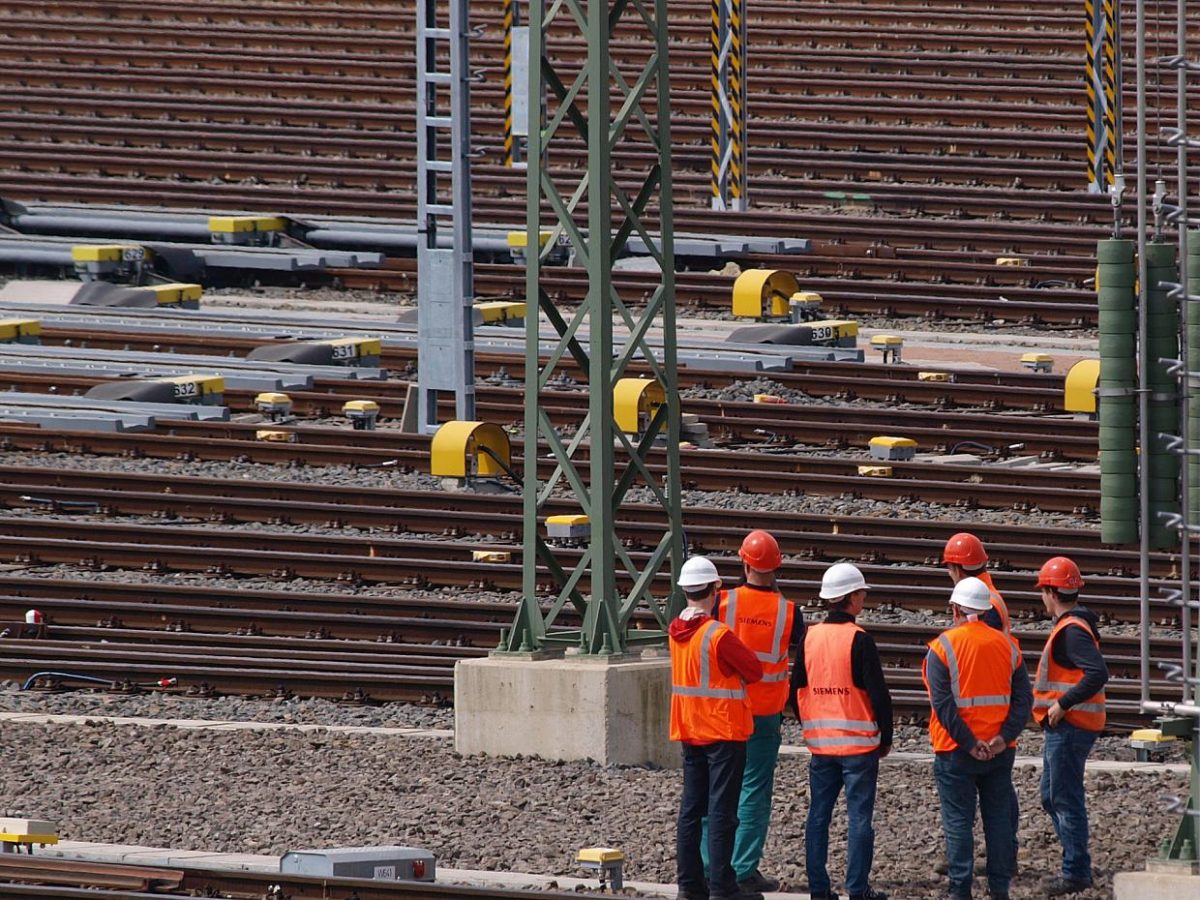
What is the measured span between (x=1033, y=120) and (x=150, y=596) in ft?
69.8

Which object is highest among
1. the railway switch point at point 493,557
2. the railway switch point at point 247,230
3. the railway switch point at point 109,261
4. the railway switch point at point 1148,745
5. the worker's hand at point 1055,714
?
the railway switch point at point 247,230

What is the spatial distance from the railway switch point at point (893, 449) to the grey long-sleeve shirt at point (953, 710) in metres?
10.7

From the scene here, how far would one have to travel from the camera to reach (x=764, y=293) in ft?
92.6

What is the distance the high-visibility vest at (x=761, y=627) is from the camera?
11.3 m

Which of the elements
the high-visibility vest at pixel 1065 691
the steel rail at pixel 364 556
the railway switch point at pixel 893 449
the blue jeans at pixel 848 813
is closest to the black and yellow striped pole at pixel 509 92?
the railway switch point at pixel 893 449

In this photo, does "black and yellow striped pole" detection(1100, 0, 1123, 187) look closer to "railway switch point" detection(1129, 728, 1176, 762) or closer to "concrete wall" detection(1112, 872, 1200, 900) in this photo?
→ "railway switch point" detection(1129, 728, 1176, 762)

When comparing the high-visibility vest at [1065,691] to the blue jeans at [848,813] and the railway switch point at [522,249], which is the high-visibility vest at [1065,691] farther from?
the railway switch point at [522,249]

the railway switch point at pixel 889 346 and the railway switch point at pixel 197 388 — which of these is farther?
the railway switch point at pixel 889 346

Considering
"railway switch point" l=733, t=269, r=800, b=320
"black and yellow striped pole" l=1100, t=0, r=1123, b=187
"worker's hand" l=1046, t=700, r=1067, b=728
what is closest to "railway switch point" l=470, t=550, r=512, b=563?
"worker's hand" l=1046, t=700, r=1067, b=728

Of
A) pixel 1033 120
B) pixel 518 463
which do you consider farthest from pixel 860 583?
pixel 1033 120

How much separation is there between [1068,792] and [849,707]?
1325 millimetres

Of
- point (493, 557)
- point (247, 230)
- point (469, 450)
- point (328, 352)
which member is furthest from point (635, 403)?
point (247, 230)

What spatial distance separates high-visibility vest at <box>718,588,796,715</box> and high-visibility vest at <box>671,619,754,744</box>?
16.2 inches

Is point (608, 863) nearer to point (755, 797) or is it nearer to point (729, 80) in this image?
point (755, 797)
